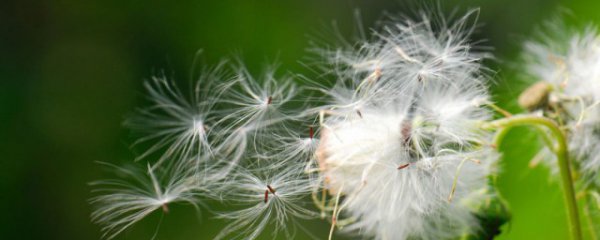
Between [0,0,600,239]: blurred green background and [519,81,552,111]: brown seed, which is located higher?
[0,0,600,239]: blurred green background

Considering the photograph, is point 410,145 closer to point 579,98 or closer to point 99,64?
point 579,98

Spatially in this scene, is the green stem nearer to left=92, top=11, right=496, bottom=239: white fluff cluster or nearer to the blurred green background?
left=92, top=11, right=496, bottom=239: white fluff cluster

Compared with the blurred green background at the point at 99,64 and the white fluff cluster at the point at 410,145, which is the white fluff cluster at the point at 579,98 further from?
the blurred green background at the point at 99,64

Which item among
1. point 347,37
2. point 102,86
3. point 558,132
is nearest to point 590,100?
point 558,132

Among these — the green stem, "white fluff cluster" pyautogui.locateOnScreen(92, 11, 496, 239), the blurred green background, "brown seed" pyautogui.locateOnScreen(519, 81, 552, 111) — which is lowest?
the green stem

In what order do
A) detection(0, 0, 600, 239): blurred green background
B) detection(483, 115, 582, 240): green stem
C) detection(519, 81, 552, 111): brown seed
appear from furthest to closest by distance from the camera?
1. detection(0, 0, 600, 239): blurred green background
2. detection(519, 81, 552, 111): brown seed
3. detection(483, 115, 582, 240): green stem

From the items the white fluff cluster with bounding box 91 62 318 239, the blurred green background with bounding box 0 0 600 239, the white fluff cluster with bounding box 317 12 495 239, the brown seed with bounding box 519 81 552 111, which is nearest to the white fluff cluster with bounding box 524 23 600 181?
the brown seed with bounding box 519 81 552 111

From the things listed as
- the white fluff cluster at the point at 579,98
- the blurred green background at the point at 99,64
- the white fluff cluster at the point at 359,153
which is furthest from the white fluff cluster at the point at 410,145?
the blurred green background at the point at 99,64
